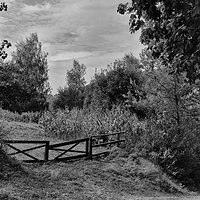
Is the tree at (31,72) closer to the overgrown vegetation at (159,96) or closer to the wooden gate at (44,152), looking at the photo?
the overgrown vegetation at (159,96)

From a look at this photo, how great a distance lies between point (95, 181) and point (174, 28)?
736cm

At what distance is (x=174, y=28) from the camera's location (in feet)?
17.2

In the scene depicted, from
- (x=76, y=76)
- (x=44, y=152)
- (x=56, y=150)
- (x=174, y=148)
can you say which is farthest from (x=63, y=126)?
(x=76, y=76)

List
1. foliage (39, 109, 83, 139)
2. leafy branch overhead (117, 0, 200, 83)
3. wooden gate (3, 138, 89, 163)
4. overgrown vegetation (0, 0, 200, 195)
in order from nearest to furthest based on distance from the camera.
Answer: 1. leafy branch overhead (117, 0, 200, 83)
2. overgrown vegetation (0, 0, 200, 195)
3. wooden gate (3, 138, 89, 163)
4. foliage (39, 109, 83, 139)

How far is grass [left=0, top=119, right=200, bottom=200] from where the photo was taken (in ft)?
28.4

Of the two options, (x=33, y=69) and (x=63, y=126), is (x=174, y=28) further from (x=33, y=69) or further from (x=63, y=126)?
(x=33, y=69)

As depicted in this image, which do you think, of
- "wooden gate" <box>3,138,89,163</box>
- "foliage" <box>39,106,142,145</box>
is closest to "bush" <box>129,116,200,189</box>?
"foliage" <box>39,106,142,145</box>

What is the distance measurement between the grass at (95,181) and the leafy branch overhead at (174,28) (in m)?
5.10

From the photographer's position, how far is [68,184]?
9945mm

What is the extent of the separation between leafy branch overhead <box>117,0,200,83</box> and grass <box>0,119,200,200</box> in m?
5.10

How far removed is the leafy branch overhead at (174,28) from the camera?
4.10 metres

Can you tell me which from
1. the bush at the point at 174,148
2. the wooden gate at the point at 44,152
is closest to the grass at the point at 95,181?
the wooden gate at the point at 44,152

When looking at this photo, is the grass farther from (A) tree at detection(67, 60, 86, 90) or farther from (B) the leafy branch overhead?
(A) tree at detection(67, 60, 86, 90)

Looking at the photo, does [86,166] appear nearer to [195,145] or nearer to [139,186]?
[139,186]
